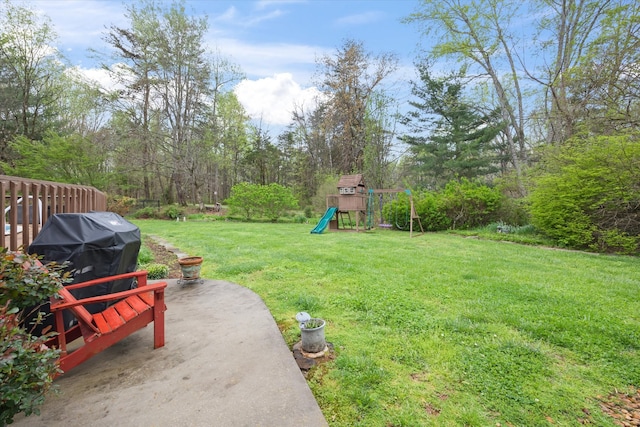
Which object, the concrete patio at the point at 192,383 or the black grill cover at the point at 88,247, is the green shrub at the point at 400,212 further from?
the black grill cover at the point at 88,247

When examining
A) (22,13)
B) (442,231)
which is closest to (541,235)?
(442,231)

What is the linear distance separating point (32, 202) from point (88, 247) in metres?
0.83

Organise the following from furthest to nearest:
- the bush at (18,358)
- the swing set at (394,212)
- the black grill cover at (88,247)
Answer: the swing set at (394,212) < the black grill cover at (88,247) < the bush at (18,358)

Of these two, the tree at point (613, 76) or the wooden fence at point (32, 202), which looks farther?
the tree at point (613, 76)

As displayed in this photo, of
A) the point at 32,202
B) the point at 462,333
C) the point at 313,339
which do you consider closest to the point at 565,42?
the point at 462,333

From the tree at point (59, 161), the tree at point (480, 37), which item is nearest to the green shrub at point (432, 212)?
the tree at point (480, 37)

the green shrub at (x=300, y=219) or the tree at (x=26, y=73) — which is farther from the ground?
the tree at (x=26, y=73)

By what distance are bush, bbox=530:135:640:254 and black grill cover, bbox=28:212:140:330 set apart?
8.25 meters

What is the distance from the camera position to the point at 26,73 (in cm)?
1437

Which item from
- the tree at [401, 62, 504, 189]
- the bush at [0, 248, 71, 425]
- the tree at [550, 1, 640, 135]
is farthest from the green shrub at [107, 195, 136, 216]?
the tree at [550, 1, 640, 135]

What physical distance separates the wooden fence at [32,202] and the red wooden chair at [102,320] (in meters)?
0.78

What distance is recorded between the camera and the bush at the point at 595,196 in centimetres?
561

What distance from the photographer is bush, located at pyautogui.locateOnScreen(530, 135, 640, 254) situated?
5613 millimetres

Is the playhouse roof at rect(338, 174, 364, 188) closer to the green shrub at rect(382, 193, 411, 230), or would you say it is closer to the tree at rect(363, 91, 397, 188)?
the green shrub at rect(382, 193, 411, 230)
